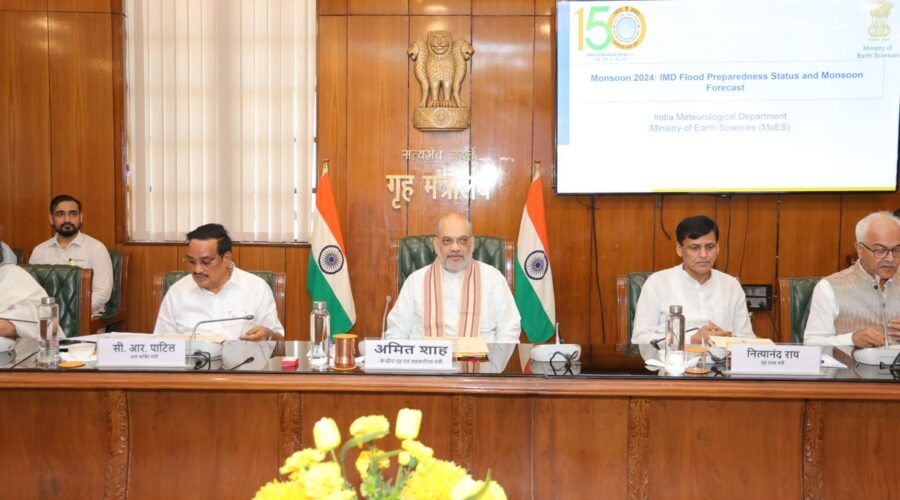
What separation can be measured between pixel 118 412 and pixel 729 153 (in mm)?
3662

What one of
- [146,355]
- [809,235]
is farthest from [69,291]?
[809,235]

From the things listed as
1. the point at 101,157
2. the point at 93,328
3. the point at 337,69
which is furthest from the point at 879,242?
the point at 101,157

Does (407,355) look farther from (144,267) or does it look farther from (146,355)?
(144,267)

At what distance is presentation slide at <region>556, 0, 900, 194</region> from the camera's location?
437cm

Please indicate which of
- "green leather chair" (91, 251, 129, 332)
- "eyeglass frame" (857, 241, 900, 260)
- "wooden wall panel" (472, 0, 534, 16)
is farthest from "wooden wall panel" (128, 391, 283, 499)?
"wooden wall panel" (472, 0, 534, 16)

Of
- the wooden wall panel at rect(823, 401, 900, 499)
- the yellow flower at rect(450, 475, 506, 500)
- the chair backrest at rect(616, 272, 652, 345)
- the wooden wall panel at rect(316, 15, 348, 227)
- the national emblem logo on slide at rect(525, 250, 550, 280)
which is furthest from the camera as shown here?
the wooden wall panel at rect(316, 15, 348, 227)

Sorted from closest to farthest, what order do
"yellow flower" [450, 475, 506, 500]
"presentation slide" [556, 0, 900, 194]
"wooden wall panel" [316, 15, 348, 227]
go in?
"yellow flower" [450, 475, 506, 500]
"presentation slide" [556, 0, 900, 194]
"wooden wall panel" [316, 15, 348, 227]

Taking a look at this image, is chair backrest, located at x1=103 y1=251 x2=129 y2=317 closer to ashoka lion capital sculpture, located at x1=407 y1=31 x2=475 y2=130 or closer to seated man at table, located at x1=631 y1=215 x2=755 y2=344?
ashoka lion capital sculpture, located at x1=407 y1=31 x2=475 y2=130

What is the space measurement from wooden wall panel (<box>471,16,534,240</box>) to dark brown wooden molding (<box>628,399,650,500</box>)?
9.19 ft

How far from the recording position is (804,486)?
7.00 feet

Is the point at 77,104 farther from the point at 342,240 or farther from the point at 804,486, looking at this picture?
the point at 804,486

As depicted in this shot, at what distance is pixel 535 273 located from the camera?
4.51 metres

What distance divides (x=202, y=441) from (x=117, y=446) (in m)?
0.25

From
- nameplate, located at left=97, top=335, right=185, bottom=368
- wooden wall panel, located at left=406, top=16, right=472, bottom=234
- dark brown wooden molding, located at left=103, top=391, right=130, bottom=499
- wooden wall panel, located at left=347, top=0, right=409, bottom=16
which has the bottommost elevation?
dark brown wooden molding, located at left=103, top=391, right=130, bottom=499
